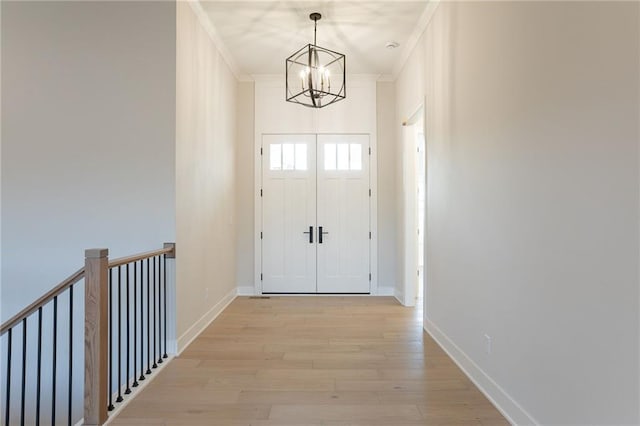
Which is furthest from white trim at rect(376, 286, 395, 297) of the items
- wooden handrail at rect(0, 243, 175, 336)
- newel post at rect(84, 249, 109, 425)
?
newel post at rect(84, 249, 109, 425)

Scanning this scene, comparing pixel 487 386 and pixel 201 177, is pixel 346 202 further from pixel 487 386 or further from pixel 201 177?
pixel 487 386

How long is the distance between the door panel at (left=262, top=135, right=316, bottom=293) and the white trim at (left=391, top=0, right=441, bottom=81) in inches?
60.0

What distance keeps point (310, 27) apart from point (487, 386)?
3638mm

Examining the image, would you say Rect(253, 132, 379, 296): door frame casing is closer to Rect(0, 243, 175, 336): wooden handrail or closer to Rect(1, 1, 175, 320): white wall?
Rect(1, 1, 175, 320): white wall

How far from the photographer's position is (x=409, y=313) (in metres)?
4.64

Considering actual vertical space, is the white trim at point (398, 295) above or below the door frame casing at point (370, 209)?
below

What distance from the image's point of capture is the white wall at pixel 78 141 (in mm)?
3260

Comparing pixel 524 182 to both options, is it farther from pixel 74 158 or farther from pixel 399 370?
pixel 74 158

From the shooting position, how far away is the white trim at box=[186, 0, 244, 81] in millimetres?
3681

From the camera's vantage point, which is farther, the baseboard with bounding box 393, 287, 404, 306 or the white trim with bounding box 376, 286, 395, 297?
the white trim with bounding box 376, 286, 395, 297

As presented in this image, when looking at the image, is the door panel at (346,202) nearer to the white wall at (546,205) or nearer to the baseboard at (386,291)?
the baseboard at (386,291)

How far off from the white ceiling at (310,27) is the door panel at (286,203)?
3.89ft

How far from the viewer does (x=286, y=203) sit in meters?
5.72

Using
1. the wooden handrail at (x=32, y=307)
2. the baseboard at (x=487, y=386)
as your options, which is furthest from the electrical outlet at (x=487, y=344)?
the wooden handrail at (x=32, y=307)
